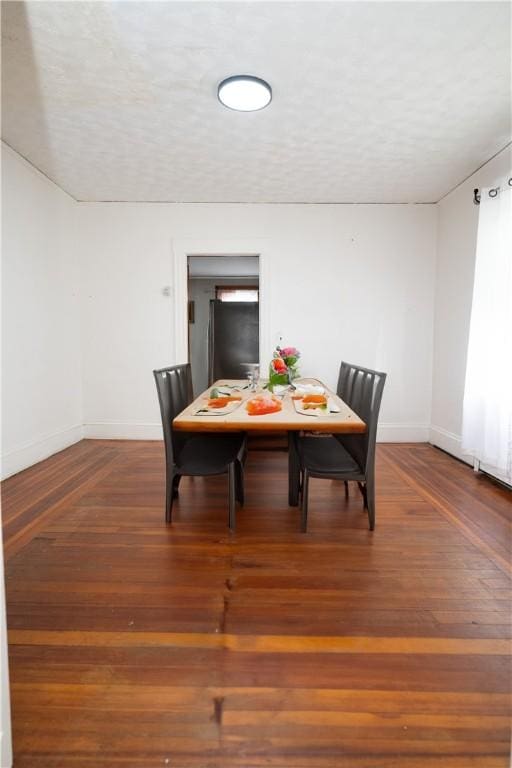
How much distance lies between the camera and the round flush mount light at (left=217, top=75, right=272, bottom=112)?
2.10 meters

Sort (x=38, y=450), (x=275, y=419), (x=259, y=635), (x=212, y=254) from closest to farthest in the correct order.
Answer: (x=259, y=635)
(x=275, y=419)
(x=38, y=450)
(x=212, y=254)

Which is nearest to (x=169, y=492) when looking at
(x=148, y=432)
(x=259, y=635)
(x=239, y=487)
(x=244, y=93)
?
(x=239, y=487)

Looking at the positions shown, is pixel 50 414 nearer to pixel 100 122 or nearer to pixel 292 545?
pixel 100 122

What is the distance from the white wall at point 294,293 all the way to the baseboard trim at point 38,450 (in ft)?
0.87

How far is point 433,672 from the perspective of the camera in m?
1.21

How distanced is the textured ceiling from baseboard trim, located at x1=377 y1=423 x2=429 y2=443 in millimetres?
2449

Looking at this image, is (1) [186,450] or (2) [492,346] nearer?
(1) [186,450]

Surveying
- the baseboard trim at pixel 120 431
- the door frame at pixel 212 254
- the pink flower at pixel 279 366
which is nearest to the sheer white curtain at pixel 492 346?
the pink flower at pixel 279 366

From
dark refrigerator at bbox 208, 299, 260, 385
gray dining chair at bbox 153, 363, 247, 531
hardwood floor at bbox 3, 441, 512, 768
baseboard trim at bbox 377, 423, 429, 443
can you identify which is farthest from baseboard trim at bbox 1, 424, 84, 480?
baseboard trim at bbox 377, 423, 429, 443

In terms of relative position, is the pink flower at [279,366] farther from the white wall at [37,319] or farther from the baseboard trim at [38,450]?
the baseboard trim at [38,450]

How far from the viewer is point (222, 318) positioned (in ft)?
21.8

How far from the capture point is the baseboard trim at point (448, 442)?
3.39 meters

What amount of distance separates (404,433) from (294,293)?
199 centimetres

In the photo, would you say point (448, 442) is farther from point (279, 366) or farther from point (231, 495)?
point (231, 495)
